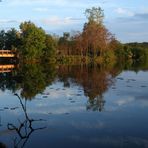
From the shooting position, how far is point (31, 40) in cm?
6975

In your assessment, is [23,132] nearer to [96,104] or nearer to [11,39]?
[96,104]

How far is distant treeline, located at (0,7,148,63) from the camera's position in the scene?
7025cm

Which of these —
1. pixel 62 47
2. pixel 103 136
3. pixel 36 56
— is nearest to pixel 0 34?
pixel 36 56

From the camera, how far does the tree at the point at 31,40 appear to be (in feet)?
227

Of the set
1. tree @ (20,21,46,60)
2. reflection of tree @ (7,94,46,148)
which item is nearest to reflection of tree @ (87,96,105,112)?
reflection of tree @ (7,94,46,148)

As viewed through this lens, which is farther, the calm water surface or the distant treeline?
the distant treeline

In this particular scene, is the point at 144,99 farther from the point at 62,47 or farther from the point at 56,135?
the point at 62,47

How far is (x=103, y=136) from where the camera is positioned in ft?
42.2

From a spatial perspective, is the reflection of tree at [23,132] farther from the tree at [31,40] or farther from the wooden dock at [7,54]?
the tree at [31,40]

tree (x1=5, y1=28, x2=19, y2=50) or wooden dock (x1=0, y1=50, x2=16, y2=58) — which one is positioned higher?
tree (x1=5, y1=28, x2=19, y2=50)

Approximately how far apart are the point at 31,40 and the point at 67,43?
19481 mm

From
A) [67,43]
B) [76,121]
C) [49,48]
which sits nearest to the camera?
[76,121]

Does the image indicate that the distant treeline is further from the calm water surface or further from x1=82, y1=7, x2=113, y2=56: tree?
the calm water surface

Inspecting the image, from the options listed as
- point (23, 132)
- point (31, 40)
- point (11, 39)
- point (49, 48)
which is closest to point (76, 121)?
point (23, 132)
